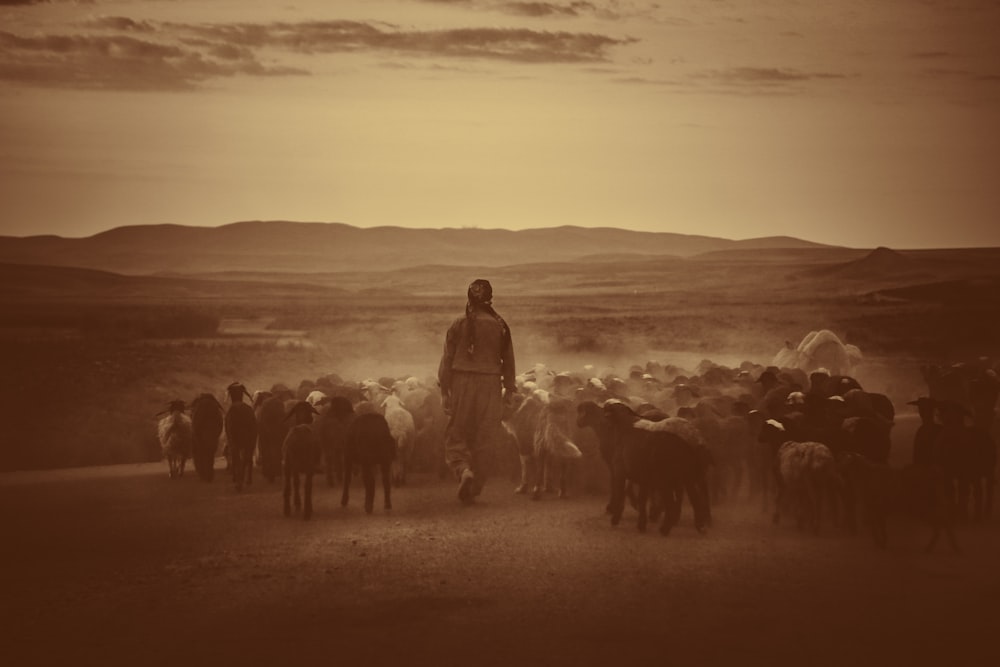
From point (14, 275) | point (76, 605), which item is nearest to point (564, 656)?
point (76, 605)

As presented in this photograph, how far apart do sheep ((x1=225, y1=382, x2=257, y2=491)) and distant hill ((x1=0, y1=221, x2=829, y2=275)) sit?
122 ft

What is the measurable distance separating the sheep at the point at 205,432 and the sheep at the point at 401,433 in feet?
6.72

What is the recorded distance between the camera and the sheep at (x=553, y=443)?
1385cm

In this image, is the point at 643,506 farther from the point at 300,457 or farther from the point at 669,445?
the point at 300,457

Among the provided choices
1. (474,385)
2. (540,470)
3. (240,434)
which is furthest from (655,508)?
(240,434)

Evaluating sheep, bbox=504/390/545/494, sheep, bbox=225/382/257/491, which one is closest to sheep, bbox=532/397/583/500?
sheep, bbox=504/390/545/494

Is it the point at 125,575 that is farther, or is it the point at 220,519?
the point at 220,519

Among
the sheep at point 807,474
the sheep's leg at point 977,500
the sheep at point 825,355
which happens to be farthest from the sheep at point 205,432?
the sheep at point 825,355

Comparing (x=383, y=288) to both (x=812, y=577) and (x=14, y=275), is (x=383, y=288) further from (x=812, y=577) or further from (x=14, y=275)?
(x=812, y=577)

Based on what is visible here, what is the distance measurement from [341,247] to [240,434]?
197 feet

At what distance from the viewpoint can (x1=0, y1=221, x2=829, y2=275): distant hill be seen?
55406 millimetres

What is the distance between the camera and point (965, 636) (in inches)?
327

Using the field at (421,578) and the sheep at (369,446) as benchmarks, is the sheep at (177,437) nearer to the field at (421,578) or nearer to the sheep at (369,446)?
the field at (421,578)

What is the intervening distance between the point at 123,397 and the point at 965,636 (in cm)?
1988
